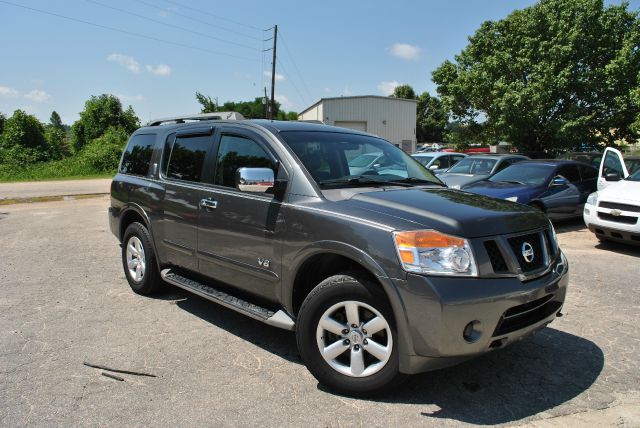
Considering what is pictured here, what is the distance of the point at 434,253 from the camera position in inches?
111

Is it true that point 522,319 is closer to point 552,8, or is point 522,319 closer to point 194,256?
point 194,256

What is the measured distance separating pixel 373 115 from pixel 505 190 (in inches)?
1324

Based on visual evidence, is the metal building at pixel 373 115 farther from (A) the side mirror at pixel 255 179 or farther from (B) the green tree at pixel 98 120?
(A) the side mirror at pixel 255 179

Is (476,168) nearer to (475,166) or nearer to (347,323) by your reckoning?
(475,166)

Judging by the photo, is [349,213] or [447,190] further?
[447,190]

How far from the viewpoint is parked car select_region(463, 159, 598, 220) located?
31.9ft

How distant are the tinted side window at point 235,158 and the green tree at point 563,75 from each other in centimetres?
2000

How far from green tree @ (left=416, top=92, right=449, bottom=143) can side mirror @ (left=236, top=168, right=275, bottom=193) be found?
235 ft

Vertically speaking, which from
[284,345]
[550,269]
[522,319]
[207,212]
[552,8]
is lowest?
[284,345]

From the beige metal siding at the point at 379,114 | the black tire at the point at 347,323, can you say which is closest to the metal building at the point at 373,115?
the beige metal siding at the point at 379,114

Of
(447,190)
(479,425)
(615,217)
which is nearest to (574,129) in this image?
(615,217)

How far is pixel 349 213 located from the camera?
3150 mm

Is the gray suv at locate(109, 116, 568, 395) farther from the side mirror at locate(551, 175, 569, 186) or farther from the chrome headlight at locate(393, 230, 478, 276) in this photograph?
the side mirror at locate(551, 175, 569, 186)

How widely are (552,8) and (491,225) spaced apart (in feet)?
74.4
